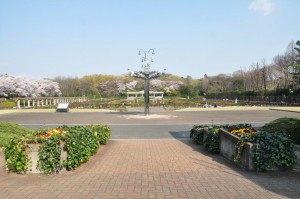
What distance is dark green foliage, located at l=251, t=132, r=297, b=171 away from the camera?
235 inches

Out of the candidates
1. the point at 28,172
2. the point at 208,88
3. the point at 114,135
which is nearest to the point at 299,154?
the point at 28,172

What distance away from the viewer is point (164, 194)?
4.55 m

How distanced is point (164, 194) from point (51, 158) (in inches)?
113

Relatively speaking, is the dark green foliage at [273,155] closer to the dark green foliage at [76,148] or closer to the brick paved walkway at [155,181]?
the brick paved walkway at [155,181]

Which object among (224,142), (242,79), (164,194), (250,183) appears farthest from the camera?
(242,79)

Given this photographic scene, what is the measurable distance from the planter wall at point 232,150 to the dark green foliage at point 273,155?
11 centimetres

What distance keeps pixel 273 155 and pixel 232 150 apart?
125 cm

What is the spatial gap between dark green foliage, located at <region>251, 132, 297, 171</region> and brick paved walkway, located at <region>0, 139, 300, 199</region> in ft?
0.65

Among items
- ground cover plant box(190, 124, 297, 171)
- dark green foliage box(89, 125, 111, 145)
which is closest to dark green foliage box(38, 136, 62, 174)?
dark green foliage box(89, 125, 111, 145)

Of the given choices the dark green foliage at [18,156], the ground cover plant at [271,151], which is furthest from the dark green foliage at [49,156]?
the ground cover plant at [271,151]

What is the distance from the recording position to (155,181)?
5.32 meters

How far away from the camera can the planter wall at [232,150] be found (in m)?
6.10

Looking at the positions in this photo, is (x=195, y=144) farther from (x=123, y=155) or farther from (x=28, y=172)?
(x=28, y=172)

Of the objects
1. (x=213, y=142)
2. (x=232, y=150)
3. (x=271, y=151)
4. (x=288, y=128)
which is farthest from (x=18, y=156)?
(x=288, y=128)
